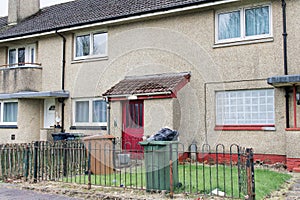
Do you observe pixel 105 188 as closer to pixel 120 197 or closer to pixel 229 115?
pixel 120 197

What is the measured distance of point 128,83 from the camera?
46.2 feet

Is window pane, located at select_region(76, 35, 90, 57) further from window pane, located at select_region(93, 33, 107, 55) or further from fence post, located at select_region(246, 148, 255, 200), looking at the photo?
fence post, located at select_region(246, 148, 255, 200)

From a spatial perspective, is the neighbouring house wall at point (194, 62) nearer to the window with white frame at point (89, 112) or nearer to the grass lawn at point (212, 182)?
the window with white frame at point (89, 112)

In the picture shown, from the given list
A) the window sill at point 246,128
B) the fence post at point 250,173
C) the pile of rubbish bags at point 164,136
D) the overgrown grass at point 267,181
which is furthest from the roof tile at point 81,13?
the fence post at point 250,173

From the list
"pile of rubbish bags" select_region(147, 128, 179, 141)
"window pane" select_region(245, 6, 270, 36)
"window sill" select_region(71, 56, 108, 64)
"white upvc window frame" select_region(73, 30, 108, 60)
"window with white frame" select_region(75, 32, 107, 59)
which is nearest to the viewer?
"pile of rubbish bags" select_region(147, 128, 179, 141)

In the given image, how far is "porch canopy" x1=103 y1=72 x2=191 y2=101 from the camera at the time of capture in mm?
12203

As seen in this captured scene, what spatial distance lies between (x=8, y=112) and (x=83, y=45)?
5.58 metres

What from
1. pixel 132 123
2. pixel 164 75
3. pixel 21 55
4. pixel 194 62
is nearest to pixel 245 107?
pixel 194 62

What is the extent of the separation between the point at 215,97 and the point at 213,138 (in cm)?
153

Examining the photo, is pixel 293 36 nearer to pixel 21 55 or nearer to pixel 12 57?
pixel 21 55

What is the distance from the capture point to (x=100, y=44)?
16.1 meters

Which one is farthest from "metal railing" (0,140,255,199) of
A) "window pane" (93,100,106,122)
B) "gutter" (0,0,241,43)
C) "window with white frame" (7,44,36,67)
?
"window with white frame" (7,44,36,67)

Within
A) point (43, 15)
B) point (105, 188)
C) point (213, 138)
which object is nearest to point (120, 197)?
point (105, 188)

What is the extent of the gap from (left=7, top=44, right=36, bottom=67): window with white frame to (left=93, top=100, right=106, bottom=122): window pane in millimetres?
4988
